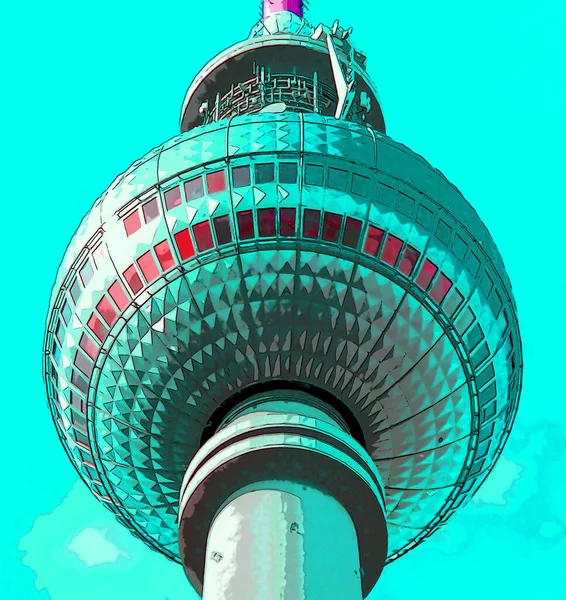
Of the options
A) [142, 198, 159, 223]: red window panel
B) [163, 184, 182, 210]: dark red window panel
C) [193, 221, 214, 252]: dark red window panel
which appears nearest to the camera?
[193, 221, 214, 252]: dark red window panel

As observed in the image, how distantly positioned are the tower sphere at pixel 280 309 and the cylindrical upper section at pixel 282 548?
1139 mm

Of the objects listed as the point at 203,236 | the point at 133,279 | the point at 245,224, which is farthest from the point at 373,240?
the point at 133,279

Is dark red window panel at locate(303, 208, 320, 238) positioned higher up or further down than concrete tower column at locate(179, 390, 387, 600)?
higher up

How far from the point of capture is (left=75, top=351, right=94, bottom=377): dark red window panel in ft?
55.9

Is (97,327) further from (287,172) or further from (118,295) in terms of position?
(287,172)

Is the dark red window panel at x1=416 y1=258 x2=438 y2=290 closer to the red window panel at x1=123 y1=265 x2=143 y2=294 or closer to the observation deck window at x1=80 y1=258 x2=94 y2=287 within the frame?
the red window panel at x1=123 y1=265 x2=143 y2=294

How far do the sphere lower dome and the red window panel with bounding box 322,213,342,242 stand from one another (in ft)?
0.10

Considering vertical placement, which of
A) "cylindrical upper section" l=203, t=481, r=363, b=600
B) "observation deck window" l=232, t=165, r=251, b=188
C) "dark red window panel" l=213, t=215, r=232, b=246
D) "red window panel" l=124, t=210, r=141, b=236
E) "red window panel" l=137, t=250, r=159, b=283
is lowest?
"cylindrical upper section" l=203, t=481, r=363, b=600

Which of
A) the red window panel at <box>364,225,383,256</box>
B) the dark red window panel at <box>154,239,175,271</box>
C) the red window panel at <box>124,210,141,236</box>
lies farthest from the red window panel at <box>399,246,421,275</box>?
the red window panel at <box>124,210,141,236</box>

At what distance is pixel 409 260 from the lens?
16.5m

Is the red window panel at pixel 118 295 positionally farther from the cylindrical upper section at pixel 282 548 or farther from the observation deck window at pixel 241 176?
the cylindrical upper section at pixel 282 548

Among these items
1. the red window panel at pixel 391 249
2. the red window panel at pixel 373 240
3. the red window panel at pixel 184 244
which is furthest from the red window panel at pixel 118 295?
the red window panel at pixel 391 249

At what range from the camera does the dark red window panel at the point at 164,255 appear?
1623 centimetres

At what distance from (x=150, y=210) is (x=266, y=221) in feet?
6.79
